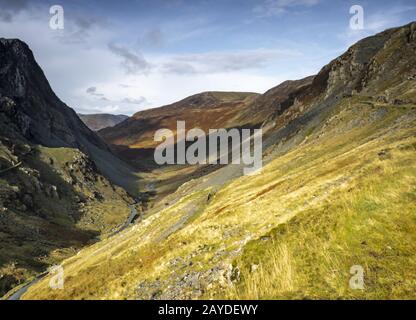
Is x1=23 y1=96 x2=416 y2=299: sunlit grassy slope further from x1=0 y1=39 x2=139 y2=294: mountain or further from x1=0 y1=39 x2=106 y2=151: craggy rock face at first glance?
x1=0 y1=39 x2=106 y2=151: craggy rock face

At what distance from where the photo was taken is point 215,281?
58.2ft

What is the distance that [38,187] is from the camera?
11194 centimetres

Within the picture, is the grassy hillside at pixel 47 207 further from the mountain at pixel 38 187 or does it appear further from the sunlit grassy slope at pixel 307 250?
the sunlit grassy slope at pixel 307 250

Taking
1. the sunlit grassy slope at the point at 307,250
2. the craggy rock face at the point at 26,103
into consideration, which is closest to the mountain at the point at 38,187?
the craggy rock face at the point at 26,103

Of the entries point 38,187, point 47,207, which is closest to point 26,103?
A: point 38,187

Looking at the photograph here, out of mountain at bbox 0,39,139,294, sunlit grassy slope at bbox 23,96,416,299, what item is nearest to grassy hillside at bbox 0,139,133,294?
mountain at bbox 0,39,139,294

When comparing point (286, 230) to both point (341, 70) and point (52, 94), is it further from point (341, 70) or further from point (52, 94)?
point (52, 94)

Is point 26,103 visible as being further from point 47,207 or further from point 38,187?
point 47,207

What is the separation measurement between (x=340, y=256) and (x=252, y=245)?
524 cm

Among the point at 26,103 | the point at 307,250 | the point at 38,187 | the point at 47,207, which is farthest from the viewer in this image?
the point at 26,103

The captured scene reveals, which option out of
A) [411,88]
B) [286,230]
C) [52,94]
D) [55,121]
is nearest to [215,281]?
[286,230]

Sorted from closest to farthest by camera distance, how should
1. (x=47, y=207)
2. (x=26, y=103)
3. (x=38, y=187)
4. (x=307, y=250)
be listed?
(x=307, y=250) → (x=47, y=207) → (x=38, y=187) → (x=26, y=103)

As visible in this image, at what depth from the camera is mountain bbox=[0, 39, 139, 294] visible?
8162 centimetres

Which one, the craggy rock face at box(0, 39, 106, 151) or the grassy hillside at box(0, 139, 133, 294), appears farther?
the craggy rock face at box(0, 39, 106, 151)
